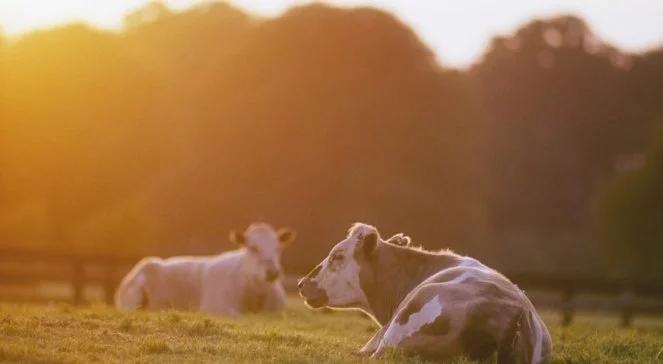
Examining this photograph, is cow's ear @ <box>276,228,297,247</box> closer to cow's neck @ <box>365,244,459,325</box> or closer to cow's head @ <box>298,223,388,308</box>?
cow's head @ <box>298,223,388,308</box>

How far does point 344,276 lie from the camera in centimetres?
1111

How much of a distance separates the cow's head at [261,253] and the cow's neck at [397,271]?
6.96 meters

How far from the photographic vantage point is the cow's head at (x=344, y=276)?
11.0 m

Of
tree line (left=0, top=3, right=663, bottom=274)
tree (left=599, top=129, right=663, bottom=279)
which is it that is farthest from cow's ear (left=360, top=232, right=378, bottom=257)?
tree (left=599, top=129, right=663, bottom=279)

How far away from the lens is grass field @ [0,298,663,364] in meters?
8.59

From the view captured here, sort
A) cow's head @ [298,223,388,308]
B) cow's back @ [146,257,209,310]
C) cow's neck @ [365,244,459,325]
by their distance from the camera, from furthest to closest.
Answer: cow's back @ [146,257,209,310] < cow's head @ [298,223,388,308] < cow's neck @ [365,244,459,325]

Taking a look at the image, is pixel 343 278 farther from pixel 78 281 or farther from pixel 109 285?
pixel 109 285

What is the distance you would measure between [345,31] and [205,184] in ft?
27.8

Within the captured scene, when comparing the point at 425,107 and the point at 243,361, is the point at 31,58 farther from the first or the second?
the point at 243,361

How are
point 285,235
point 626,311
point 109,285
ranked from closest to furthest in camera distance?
point 285,235 → point 109,285 → point 626,311

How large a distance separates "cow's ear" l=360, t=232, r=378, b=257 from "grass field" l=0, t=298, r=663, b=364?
0.84 m

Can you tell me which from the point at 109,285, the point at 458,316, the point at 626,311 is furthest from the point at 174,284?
the point at 458,316

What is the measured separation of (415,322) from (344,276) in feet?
7.48

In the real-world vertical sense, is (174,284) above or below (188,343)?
above
